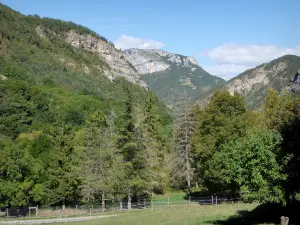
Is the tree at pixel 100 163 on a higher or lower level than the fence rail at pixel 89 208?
higher

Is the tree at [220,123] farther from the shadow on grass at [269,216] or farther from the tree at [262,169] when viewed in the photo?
the tree at [262,169]

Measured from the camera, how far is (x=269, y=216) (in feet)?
85.6

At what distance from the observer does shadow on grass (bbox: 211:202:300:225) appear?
24.5m

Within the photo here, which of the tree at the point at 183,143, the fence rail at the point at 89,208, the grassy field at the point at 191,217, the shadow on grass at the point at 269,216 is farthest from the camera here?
the tree at the point at 183,143

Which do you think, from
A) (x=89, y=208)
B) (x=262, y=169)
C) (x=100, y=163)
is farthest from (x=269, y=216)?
(x=89, y=208)

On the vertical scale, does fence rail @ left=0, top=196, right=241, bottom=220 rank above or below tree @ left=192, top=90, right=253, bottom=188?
below

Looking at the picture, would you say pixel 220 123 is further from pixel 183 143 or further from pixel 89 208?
pixel 89 208

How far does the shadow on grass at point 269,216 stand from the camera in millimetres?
24530

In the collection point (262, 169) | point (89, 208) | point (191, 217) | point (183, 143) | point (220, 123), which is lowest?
point (89, 208)

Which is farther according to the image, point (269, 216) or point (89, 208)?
point (89, 208)

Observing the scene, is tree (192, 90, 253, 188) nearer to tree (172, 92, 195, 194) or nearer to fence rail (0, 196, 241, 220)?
fence rail (0, 196, 241, 220)

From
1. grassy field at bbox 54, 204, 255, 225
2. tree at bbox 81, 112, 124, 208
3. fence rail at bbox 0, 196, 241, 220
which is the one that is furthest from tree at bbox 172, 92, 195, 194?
grassy field at bbox 54, 204, 255, 225

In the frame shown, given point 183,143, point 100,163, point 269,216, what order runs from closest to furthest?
point 269,216
point 100,163
point 183,143

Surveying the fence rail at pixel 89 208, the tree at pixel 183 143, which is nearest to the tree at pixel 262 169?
the fence rail at pixel 89 208
